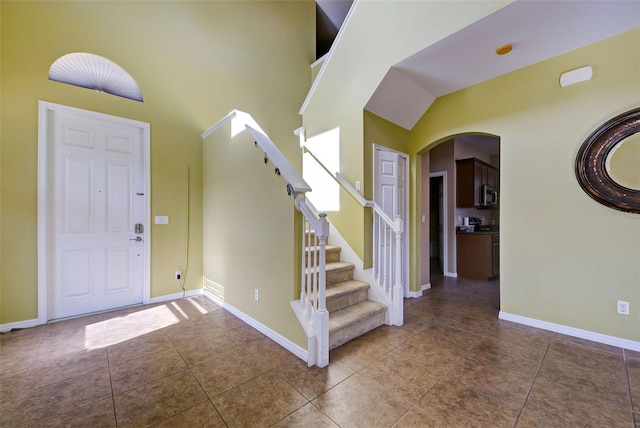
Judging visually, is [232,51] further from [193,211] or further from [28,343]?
[28,343]

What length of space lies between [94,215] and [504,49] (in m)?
4.92

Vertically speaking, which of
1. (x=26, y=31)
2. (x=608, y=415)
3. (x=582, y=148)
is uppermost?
(x=26, y=31)

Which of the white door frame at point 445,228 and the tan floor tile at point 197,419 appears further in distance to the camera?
the white door frame at point 445,228

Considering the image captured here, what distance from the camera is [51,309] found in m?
2.83

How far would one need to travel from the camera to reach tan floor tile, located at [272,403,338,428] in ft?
4.70

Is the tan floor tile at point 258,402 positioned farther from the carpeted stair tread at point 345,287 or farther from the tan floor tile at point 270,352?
the carpeted stair tread at point 345,287

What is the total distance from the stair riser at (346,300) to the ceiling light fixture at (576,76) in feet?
9.91

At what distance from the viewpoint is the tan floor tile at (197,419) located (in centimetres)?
143

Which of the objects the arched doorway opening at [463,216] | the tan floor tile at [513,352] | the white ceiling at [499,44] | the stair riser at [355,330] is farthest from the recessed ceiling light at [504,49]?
the stair riser at [355,330]

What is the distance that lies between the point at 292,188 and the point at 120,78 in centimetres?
302

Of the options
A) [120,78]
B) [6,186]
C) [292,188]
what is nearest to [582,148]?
[292,188]

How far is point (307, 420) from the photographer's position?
1468 mm

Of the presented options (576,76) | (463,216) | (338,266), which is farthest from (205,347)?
(463,216)

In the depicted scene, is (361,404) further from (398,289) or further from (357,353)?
(398,289)
